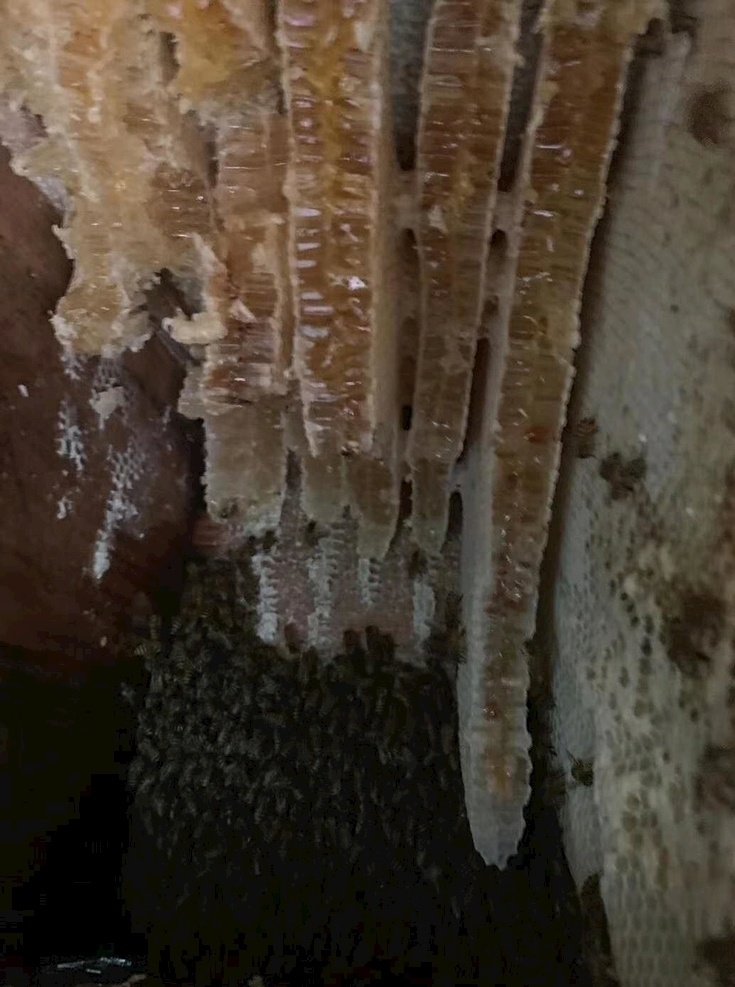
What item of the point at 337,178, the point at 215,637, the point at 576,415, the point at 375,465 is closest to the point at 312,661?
the point at 215,637

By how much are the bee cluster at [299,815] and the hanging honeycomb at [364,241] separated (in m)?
0.05

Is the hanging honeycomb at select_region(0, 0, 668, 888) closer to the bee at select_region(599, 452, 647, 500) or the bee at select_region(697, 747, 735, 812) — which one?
the bee at select_region(599, 452, 647, 500)

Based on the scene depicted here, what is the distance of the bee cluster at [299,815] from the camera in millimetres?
666

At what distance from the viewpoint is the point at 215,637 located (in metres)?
0.80

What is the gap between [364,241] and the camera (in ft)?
1.91

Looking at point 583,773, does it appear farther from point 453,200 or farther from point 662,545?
point 453,200

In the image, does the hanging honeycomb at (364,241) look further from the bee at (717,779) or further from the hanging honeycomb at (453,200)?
the bee at (717,779)

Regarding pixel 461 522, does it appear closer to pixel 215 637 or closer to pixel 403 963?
pixel 215 637

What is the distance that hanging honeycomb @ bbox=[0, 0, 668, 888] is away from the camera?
55 centimetres

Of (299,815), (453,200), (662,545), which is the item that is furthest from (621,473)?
(299,815)

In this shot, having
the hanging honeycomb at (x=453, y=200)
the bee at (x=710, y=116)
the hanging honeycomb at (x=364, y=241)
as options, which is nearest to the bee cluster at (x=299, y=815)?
the hanging honeycomb at (x=364, y=241)

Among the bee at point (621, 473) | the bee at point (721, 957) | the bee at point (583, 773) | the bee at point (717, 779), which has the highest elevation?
the bee at point (621, 473)

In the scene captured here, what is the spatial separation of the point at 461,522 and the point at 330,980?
0.37 meters

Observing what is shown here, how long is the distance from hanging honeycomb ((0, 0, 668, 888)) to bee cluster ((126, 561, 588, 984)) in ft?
0.15
